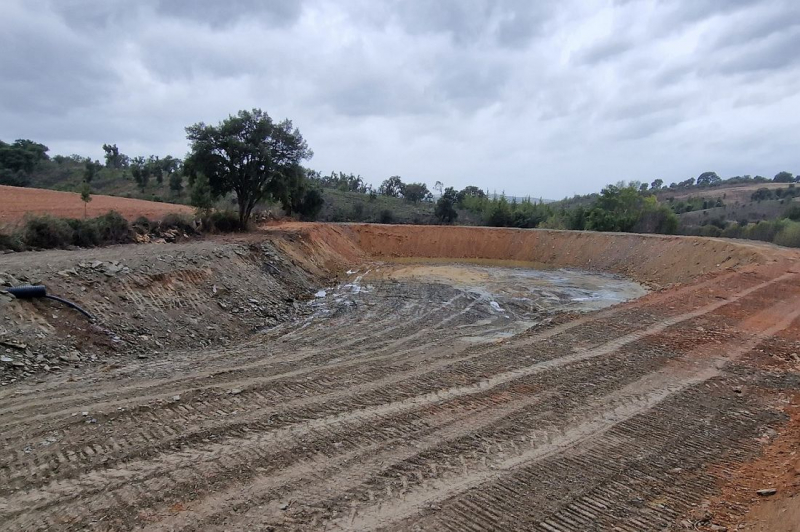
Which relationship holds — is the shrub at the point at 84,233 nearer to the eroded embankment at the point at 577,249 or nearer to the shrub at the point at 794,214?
the eroded embankment at the point at 577,249

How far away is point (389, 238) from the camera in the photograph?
34.8 metres

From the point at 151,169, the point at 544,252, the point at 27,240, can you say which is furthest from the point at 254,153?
the point at 151,169

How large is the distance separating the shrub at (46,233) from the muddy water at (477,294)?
8370 mm

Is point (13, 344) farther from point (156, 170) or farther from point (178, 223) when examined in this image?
point (156, 170)

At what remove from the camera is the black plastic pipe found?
9.09 meters

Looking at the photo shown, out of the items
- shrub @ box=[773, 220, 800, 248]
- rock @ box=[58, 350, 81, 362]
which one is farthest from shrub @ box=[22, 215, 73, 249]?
shrub @ box=[773, 220, 800, 248]

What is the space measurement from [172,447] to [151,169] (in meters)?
57.7

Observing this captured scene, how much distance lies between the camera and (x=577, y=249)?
1244 inches

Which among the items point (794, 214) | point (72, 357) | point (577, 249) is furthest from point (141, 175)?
point (794, 214)

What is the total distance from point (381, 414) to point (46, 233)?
47.1 feet

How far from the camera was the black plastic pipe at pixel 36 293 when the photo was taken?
909cm

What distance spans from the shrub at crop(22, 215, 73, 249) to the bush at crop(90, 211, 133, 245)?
1276mm

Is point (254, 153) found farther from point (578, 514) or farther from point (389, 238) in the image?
point (578, 514)

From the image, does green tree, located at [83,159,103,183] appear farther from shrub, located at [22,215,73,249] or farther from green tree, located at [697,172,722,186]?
green tree, located at [697,172,722,186]
